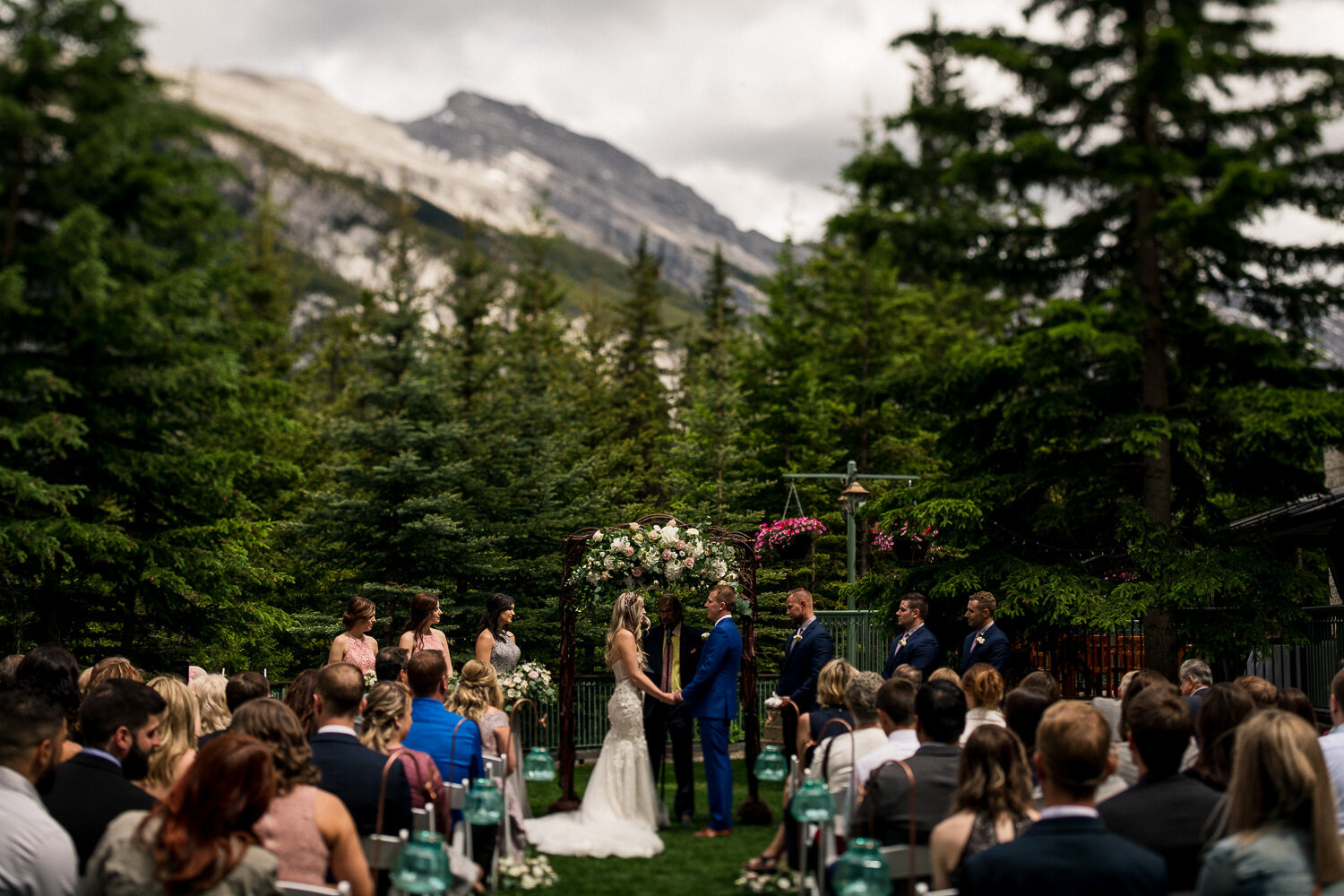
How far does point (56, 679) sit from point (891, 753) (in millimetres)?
4240

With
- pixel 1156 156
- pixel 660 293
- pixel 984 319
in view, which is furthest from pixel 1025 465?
pixel 660 293

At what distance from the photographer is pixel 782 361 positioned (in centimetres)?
2852

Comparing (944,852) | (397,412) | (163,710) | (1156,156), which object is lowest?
(944,852)

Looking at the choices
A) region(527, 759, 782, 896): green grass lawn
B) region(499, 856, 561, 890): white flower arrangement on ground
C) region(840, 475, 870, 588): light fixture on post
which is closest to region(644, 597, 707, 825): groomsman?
region(527, 759, 782, 896): green grass lawn

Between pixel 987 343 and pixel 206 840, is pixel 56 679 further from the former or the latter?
pixel 987 343

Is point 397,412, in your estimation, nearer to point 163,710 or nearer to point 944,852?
point 163,710

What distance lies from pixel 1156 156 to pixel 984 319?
25.6 m

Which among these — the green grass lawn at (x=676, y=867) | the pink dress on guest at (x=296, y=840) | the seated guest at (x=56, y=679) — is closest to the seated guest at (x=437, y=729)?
the green grass lawn at (x=676, y=867)

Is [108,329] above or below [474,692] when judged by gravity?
above

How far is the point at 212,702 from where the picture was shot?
6645 mm

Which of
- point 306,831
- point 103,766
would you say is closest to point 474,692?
point 103,766

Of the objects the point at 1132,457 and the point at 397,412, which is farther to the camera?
the point at 397,412

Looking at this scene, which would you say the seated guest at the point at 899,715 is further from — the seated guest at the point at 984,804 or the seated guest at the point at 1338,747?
the seated guest at the point at 984,804

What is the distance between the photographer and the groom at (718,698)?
341 inches
